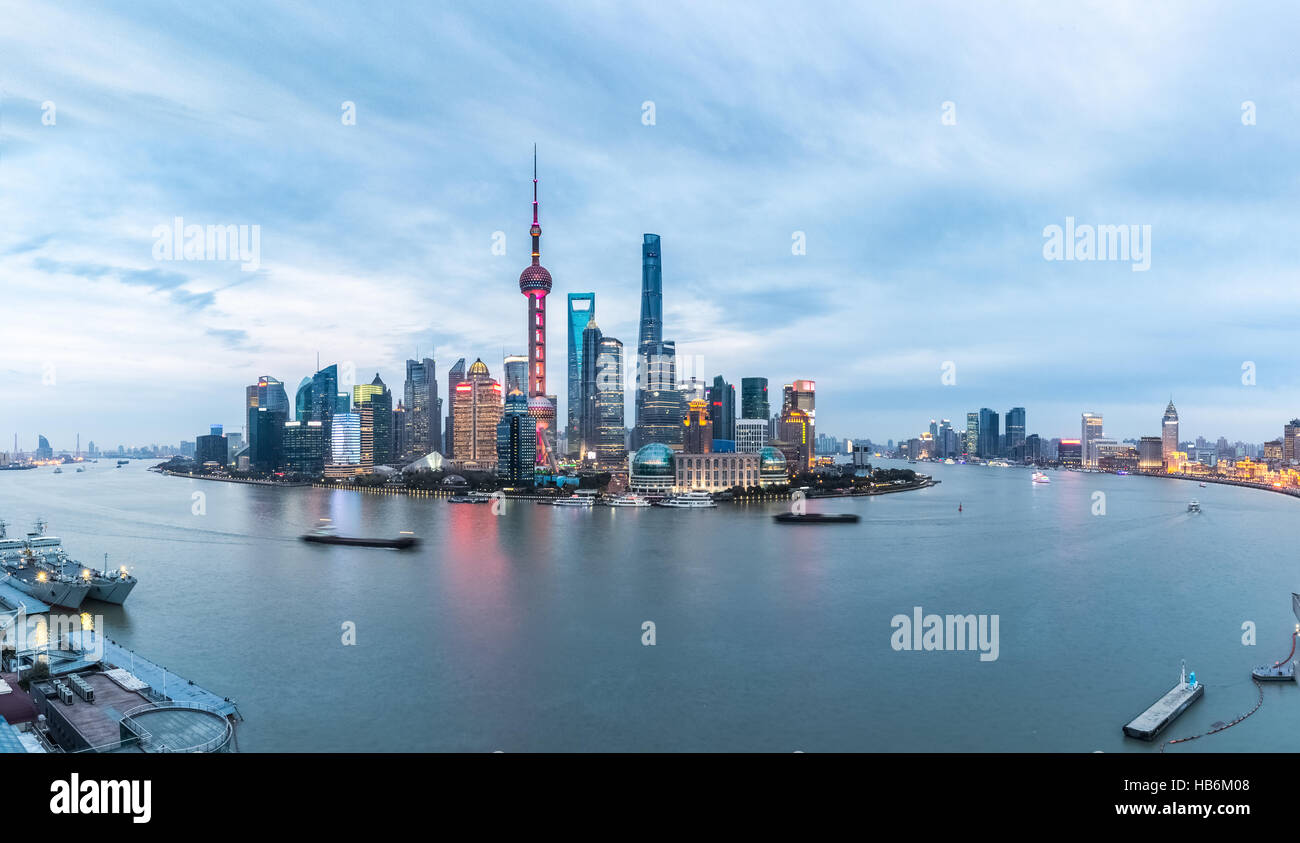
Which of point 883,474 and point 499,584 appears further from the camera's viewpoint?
point 883,474

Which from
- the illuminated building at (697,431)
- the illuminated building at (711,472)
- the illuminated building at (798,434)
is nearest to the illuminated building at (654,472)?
the illuminated building at (711,472)

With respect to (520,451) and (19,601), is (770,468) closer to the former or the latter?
(520,451)

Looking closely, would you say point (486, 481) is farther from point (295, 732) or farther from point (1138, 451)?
point (1138, 451)

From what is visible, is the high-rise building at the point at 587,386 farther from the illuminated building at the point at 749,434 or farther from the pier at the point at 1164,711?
the pier at the point at 1164,711

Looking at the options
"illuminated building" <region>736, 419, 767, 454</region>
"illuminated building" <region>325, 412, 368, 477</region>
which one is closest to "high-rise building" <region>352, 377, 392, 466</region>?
"illuminated building" <region>325, 412, 368, 477</region>
